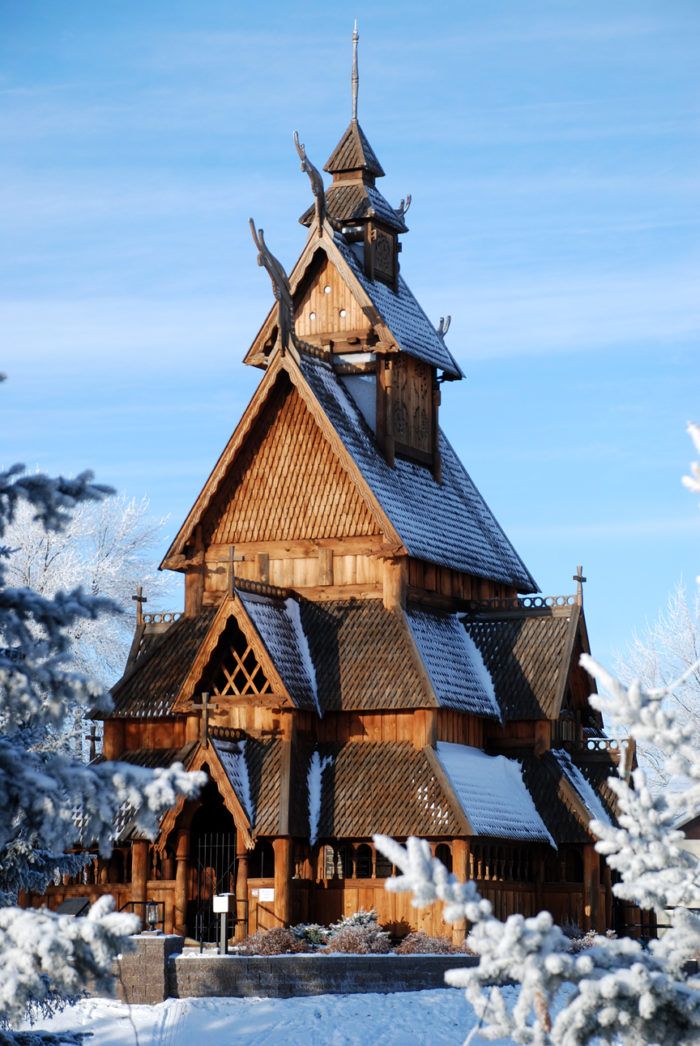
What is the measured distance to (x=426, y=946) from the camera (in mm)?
31672

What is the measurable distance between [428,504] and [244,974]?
13789 mm

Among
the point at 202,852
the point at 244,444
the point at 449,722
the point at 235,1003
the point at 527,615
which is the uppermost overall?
the point at 244,444

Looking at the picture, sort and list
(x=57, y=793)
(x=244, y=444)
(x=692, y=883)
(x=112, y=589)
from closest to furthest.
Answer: (x=692, y=883) < (x=57, y=793) < (x=244, y=444) < (x=112, y=589)

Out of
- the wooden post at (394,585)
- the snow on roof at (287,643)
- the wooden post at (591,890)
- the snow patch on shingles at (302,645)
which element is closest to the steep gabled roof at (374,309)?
the wooden post at (394,585)

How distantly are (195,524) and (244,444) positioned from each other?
202cm

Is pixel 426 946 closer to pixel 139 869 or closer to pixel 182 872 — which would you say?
pixel 182 872

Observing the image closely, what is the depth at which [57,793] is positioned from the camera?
1396 centimetres

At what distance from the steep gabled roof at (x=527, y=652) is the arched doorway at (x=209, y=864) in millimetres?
6427

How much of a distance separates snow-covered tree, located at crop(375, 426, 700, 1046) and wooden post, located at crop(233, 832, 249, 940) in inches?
838

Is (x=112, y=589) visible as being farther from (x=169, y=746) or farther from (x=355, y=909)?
(x=355, y=909)

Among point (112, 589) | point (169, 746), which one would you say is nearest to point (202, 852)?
point (169, 746)

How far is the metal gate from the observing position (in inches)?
1372

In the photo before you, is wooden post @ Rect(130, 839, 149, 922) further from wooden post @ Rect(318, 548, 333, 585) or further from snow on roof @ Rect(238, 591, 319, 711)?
wooden post @ Rect(318, 548, 333, 585)

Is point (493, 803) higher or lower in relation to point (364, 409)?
lower
